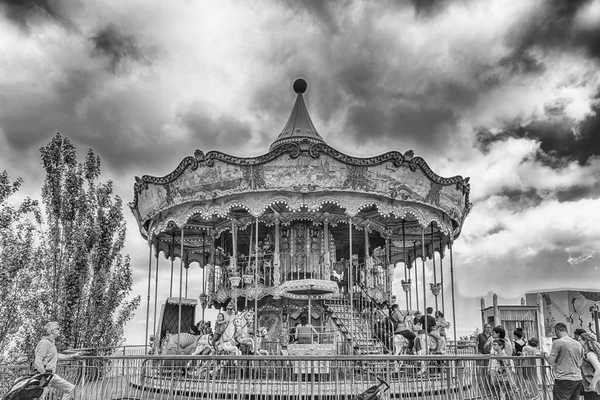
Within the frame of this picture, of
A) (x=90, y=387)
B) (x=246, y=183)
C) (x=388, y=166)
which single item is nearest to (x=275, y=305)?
(x=246, y=183)

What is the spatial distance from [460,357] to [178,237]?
12829 mm

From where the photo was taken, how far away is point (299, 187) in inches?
567

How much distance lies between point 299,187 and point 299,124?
578cm

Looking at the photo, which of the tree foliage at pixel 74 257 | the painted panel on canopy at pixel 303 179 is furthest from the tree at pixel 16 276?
the painted panel on canopy at pixel 303 179

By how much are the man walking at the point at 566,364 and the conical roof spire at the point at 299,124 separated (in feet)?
39.6

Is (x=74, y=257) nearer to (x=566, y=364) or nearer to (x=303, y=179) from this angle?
(x=303, y=179)

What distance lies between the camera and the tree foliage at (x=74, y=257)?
56.7ft

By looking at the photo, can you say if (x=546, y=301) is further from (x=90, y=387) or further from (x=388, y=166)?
(x=90, y=387)

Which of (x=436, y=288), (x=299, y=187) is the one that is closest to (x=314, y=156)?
(x=299, y=187)

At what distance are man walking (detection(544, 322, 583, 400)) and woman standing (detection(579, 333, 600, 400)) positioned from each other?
0.29ft

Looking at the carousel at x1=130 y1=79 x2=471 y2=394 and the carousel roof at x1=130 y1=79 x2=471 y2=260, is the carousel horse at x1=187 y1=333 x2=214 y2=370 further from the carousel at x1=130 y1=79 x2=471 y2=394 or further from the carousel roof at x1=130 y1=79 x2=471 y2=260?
the carousel roof at x1=130 y1=79 x2=471 y2=260

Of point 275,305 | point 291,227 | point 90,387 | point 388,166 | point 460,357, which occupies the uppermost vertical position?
point 388,166

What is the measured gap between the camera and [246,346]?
14055 mm

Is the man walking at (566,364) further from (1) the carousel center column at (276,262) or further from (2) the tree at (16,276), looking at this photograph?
(2) the tree at (16,276)
